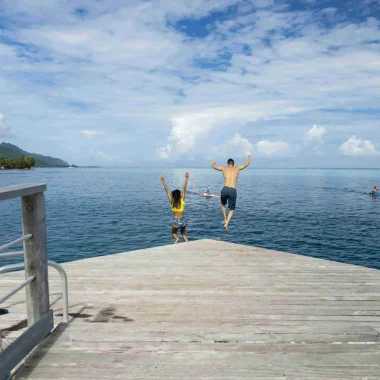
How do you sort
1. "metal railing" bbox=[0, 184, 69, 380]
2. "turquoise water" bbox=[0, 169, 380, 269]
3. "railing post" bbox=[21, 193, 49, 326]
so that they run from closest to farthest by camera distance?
"metal railing" bbox=[0, 184, 69, 380] → "railing post" bbox=[21, 193, 49, 326] → "turquoise water" bbox=[0, 169, 380, 269]

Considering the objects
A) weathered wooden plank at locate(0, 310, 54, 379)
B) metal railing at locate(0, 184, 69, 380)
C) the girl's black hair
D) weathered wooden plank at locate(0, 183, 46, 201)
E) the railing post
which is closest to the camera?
weathered wooden plank at locate(0, 183, 46, 201)

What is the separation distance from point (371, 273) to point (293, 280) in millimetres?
1545

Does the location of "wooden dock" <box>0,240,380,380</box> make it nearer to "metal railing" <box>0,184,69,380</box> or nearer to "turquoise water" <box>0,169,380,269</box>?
"metal railing" <box>0,184,69,380</box>

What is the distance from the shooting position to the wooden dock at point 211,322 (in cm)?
312

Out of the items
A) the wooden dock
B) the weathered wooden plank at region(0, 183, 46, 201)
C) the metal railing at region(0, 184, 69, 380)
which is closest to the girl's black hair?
the wooden dock

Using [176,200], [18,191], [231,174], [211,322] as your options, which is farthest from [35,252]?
[231,174]

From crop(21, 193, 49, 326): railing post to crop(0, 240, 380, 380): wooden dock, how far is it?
0.44 metres

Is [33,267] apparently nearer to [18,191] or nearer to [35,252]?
[35,252]

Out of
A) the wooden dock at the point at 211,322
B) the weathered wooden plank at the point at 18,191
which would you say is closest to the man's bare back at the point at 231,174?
the wooden dock at the point at 211,322

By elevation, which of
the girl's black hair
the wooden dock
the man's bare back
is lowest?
the wooden dock

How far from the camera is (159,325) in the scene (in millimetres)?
4039

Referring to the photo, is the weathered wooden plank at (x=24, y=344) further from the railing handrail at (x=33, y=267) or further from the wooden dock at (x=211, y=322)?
the wooden dock at (x=211, y=322)

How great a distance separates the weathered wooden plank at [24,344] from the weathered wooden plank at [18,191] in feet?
4.18

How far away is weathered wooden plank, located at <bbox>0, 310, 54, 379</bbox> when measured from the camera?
2.83 meters
